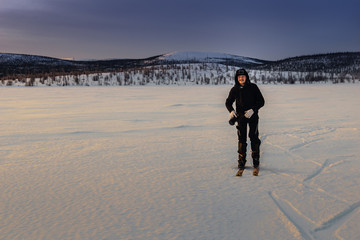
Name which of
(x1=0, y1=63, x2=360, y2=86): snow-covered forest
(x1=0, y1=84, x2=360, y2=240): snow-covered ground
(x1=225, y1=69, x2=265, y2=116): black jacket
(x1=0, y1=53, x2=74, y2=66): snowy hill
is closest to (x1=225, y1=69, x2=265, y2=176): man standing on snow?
(x1=225, y1=69, x2=265, y2=116): black jacket

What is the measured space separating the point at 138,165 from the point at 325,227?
2.68m

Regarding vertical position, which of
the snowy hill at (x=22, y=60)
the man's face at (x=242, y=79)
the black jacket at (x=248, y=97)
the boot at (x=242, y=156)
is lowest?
the boot at (x=242, y=156)

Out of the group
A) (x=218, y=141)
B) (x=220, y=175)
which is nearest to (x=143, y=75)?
(x=218, y=141)

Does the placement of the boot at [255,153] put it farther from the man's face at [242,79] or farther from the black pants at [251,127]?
the man's face at [242,79]

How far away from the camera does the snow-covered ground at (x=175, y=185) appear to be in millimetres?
2691

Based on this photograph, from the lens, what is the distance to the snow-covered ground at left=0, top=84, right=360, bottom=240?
2.69 m

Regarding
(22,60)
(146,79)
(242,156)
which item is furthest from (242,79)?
(22,60)

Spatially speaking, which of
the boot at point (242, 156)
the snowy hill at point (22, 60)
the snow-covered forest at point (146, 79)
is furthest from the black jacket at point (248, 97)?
the snowy hill at point (22, 60)

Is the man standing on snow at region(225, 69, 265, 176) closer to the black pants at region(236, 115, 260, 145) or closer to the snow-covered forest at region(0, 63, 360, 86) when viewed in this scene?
the black pants at region(236, 115, 260, 145)

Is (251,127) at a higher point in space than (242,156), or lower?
higher

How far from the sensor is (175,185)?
3.72 metres

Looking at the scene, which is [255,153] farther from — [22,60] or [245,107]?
[22,60]

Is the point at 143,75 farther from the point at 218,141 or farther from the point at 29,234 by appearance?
the point at 29,234

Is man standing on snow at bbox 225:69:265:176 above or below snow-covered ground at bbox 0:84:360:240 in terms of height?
above
